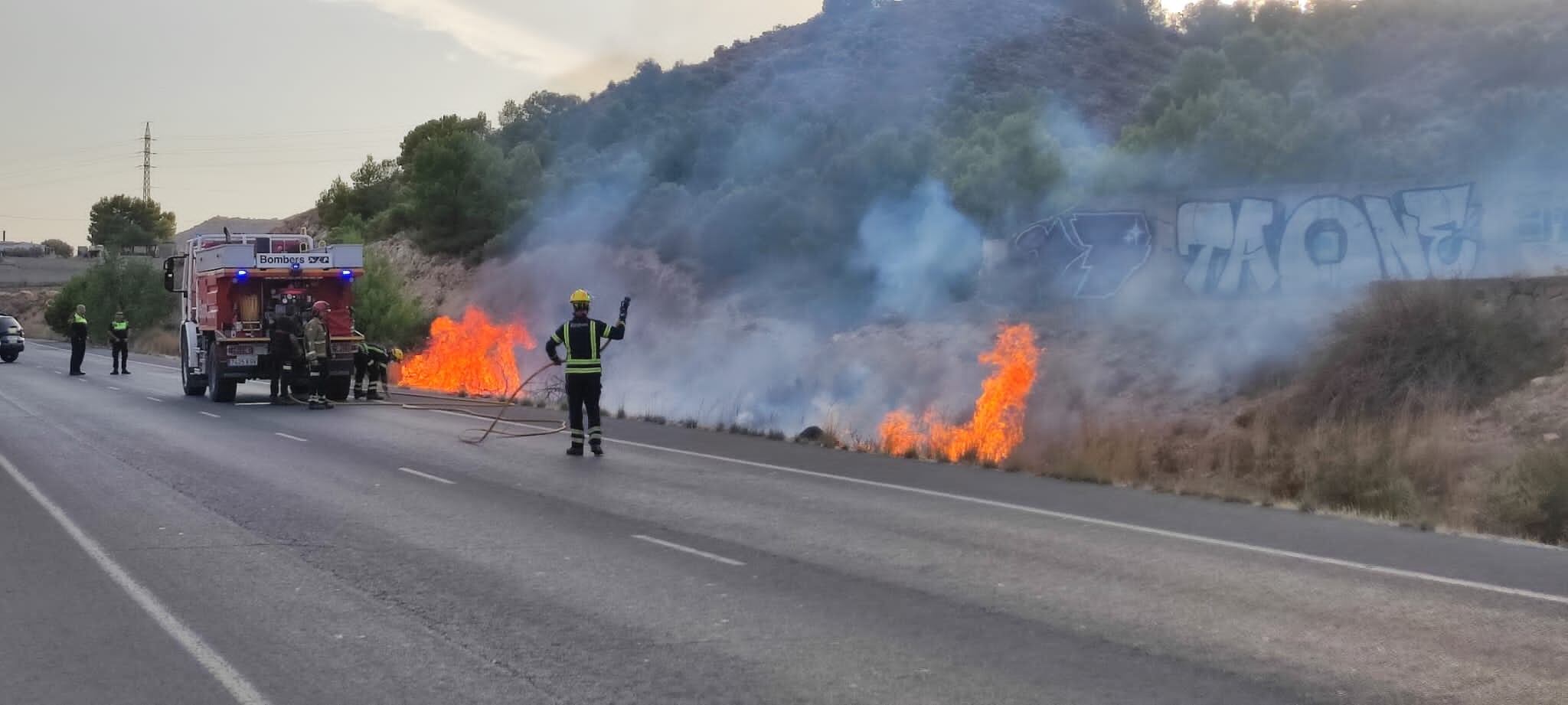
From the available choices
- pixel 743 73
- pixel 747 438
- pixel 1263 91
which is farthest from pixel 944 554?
pixel 743 73

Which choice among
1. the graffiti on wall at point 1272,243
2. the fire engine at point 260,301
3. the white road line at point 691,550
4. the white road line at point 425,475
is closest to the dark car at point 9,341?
the fire engine at point 260,301

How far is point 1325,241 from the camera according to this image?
28422 millimetres

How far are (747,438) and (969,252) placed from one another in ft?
69.5

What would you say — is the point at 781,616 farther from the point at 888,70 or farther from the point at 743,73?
the point at 743,73

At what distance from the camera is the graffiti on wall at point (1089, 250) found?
3244cm

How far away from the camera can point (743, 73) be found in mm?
89562

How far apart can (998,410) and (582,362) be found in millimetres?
14270

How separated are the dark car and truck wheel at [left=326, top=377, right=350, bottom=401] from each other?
2514 centimetres

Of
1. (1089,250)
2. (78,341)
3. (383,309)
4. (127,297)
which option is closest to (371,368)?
(78,341)

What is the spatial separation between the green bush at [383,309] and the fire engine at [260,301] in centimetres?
1625

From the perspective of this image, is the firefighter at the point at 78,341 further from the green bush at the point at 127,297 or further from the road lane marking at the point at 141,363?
the green bush at the point at 127,297

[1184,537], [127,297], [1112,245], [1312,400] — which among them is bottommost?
[1184,537]

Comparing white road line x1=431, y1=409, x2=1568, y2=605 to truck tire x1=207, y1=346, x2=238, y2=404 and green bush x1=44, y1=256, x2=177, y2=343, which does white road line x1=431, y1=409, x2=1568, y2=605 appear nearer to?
truck tire x1=207, y1=346, x2=238, y2=404

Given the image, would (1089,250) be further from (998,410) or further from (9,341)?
(9,341)
